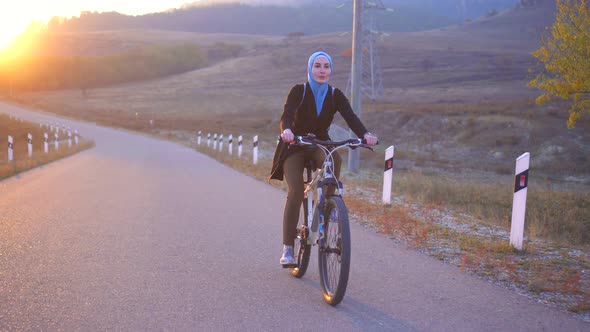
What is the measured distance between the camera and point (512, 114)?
33531mm

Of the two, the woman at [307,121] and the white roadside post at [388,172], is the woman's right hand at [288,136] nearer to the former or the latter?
the woman at [307,121]

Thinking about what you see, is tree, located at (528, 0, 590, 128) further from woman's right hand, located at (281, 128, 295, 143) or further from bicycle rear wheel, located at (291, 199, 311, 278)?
woman's right hand, located at (281, 128, 295, 143)

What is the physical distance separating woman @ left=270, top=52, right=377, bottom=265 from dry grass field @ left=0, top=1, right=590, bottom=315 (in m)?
1.97

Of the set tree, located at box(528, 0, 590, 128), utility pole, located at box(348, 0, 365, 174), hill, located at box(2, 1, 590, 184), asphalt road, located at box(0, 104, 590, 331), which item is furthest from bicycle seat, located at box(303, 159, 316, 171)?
hill, located at box(2, 1, 590, 184)

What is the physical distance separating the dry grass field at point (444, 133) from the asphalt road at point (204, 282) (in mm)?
644

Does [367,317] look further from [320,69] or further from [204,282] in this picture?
[320,69]

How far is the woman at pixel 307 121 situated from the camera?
508 centimetres

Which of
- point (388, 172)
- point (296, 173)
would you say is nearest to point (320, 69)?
point (296, 173)

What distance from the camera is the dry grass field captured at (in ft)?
23.2

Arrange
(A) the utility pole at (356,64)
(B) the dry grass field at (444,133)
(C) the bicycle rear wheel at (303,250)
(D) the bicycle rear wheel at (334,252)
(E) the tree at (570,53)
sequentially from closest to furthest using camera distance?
(D) the bicycle rear wheel at (334,252) < (C) the bicycle rear wheel at (303,250) < (B) the dry grass field at (444,133) < (E) the tree at (570,53) < (A) the utility pole at (356,64)

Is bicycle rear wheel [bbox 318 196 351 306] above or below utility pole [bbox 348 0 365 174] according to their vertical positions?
below

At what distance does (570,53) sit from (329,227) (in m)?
12.5

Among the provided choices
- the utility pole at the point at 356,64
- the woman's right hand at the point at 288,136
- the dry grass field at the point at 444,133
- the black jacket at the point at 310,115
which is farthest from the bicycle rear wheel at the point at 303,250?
the utility pole at the point at 356,64

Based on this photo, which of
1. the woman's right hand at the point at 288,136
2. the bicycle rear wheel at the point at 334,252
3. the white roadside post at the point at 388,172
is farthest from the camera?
the white roadside post at the point at 388,172
